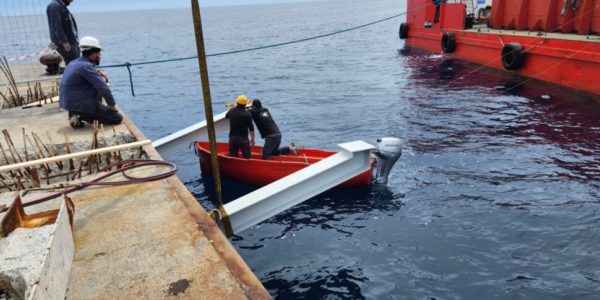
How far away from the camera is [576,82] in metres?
15.8

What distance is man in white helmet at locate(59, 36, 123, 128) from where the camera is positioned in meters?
Answer: 7.43

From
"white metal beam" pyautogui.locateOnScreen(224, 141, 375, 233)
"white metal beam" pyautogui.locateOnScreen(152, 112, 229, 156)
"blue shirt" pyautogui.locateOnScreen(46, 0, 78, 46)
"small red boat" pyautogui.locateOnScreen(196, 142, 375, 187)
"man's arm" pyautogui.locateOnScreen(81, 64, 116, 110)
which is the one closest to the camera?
"white metal beam" pyautogui.locateOnScreen(224, 141, 375, 233)

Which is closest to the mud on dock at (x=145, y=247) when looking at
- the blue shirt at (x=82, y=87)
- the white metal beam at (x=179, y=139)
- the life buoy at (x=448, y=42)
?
the blue shirt at (x=82, y=87)

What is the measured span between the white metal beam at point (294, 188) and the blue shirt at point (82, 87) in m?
3.64

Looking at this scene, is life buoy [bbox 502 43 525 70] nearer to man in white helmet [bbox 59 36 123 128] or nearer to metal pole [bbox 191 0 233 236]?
man in white helmet [bbox 59 36 123 128]

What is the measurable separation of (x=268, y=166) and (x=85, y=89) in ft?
13.0

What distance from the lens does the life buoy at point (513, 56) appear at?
18.6 m

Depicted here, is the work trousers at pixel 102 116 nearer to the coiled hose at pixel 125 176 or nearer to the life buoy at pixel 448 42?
the coiled hose at pixel 125 176

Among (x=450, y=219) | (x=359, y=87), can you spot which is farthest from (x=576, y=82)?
(x=450, y=219)

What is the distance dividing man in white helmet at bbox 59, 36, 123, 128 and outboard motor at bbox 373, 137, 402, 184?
547 cm

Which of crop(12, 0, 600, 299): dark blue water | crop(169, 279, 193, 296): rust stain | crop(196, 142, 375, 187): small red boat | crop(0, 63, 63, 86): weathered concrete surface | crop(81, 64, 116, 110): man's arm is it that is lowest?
crop(12, 0, 600, 299): dark blue water

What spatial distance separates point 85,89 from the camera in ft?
25.5

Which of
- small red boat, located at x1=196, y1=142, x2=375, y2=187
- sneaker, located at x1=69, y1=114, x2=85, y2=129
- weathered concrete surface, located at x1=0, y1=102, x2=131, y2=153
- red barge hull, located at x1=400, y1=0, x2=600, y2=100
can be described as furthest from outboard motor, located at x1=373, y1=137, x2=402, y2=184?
red barge hull, located at x1=400, y1=0, x2=600, y2=100

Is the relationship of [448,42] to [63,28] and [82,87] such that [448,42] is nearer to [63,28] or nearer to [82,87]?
[63,28]
